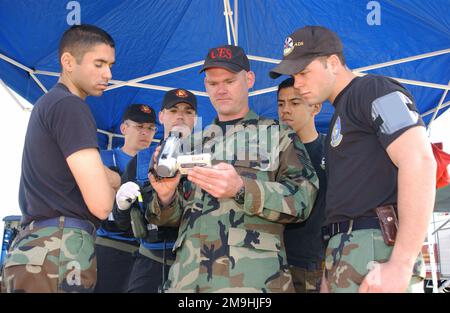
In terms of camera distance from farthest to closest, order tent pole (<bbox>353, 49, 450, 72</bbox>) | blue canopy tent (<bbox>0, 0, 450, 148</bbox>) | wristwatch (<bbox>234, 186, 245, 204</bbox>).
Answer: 1. tent pole (<bbox>353, 49, 450, 72</bbox>)
2. blue canopy tent (<bbox>0, 0, 450, 148</bbox>)
3. wristwatch (<bbox>234, 186, 245, 204</bbox>)

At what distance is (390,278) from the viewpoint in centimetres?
174

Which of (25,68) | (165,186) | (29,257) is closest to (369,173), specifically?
(165,186)

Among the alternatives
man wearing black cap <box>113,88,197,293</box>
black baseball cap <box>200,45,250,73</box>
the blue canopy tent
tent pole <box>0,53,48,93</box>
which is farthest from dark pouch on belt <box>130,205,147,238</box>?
tent pole <box>0,53,48,93</box>

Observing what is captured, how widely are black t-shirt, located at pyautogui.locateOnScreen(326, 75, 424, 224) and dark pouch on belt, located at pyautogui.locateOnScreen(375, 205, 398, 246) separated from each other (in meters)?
0.04

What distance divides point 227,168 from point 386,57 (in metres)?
4.21

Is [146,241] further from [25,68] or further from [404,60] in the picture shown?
[404,60]

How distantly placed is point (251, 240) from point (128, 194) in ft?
2.80

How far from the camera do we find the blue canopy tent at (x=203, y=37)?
492cm

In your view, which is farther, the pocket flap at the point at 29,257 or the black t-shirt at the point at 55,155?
the black t-shirt at the point at 55,155

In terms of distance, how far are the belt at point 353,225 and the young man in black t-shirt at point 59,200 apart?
3.20 ft

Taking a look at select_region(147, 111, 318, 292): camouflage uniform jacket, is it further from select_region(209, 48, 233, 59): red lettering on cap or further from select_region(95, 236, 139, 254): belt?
select_region(95, 236, 139, 254): belt

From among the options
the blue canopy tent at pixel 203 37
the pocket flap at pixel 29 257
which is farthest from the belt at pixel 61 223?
the blue canopy tent at pixel 203 37

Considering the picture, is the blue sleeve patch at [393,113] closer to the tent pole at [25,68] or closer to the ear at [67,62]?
the ear at [67,62]

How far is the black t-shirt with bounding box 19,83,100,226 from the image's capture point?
2.16 metres
